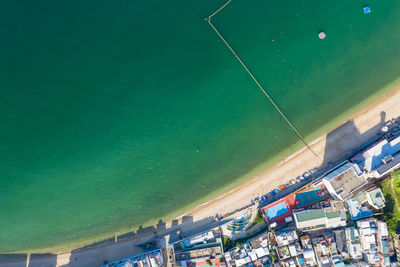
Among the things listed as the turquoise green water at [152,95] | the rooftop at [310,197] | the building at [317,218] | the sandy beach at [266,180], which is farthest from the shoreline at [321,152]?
the building at [317,218]

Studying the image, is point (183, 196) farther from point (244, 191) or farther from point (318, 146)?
point (318, 146)

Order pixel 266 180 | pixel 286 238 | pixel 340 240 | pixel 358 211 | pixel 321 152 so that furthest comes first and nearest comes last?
pixel 266 180, pixel 321 152, pixel 358 211, pixel 286 238, pixel 340 240

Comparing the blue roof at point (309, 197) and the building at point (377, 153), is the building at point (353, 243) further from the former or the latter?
the building at point (377, 153)

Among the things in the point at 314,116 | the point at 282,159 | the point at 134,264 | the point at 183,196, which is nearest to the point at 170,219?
the point at 183,196

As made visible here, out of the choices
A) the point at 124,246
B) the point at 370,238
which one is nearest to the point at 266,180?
the point at 370,238

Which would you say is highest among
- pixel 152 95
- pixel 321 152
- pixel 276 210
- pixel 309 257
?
pixel 152 95

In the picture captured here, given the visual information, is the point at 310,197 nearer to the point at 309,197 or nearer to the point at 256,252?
the point at 309,197

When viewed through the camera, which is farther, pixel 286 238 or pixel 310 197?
pixel 310 197
